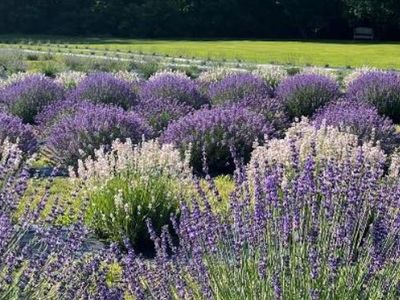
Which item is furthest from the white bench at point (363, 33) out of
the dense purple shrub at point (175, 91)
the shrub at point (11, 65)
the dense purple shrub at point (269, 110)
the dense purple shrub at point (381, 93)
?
the dense purple shrub at point (269, 110)

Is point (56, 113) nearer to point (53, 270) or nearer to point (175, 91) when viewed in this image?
point (175, 91)

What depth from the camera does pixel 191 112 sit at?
40.4ft

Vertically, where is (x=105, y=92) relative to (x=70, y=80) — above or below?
above

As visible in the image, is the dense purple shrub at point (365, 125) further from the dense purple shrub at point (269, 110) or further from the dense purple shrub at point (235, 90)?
the dense purple shrub at point (235, 90)

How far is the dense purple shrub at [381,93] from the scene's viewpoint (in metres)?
15.1

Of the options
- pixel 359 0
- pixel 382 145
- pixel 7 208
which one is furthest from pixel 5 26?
pixel 7 208

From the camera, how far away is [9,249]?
13.8 ft

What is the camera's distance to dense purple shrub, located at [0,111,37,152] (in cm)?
1039

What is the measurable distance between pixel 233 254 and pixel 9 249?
1145 millimetres

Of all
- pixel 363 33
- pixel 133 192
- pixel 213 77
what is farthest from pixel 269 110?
pixel 363 33

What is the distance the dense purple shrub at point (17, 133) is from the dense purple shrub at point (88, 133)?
291 millimetres

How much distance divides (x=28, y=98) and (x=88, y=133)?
484cm

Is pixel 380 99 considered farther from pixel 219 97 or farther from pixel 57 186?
pixel 57 186

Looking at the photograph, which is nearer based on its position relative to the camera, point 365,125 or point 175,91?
point 365,125
